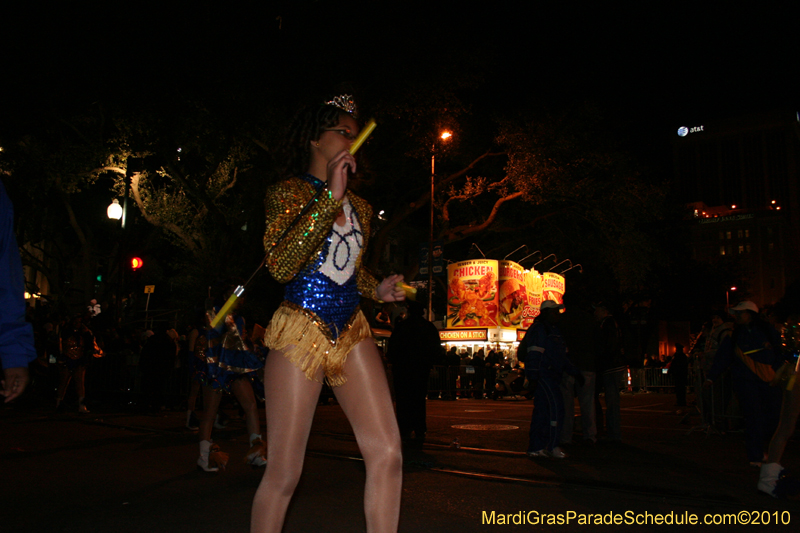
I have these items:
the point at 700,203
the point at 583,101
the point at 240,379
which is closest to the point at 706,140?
the point at 700,203

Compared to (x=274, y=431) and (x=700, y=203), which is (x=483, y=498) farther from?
(x=700, y=203)

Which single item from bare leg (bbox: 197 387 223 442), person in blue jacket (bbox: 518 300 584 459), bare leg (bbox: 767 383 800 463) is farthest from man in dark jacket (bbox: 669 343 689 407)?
bare leg (bbox: 197 387 223 442)

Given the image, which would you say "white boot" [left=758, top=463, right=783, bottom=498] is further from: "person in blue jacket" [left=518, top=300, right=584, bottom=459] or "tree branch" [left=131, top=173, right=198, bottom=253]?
"tree branch" [left=131, top=173, right=198, bottom=253]

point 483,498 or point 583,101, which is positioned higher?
point 583,101

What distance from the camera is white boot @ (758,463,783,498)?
514 centimetres

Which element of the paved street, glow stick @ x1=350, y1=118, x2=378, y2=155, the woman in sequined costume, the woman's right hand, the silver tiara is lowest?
the paved street

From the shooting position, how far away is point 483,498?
16.0ft

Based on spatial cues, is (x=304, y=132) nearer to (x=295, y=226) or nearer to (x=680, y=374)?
(x=295, y=226)

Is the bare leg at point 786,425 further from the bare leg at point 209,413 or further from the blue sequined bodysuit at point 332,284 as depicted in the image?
the bare leg at point 209,413

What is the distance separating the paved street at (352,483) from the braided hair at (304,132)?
7.28 feet

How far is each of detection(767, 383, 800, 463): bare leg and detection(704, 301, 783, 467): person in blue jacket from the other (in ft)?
4.11

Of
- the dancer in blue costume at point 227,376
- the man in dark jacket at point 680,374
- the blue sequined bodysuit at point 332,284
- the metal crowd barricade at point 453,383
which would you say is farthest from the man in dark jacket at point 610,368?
the metal crowd barricade at point 453,383

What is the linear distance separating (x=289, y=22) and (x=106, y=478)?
16.3 meters

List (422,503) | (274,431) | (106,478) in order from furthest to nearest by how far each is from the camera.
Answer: (106,478) → (422,503) → (274,431)
